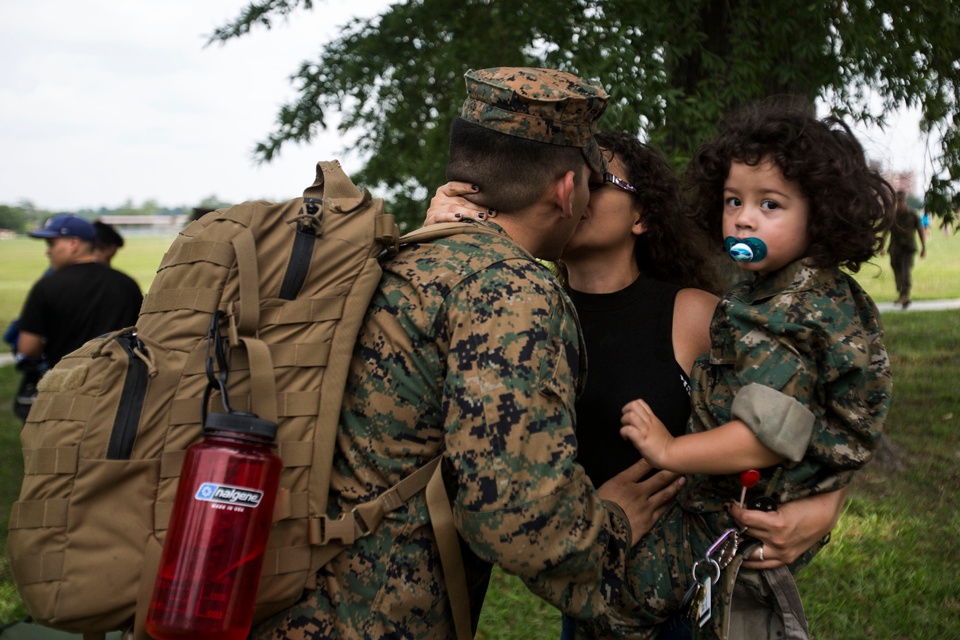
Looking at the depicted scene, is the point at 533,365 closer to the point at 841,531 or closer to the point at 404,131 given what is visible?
the point at 841,531

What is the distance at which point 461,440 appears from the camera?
69.2 inches

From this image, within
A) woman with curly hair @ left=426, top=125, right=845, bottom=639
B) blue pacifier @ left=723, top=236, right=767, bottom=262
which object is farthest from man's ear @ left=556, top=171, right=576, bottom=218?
blue pacifier @ left=723, top=236, right=767, bottom=262

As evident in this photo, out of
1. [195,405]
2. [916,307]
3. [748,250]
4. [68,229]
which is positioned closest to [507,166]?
[748,250]

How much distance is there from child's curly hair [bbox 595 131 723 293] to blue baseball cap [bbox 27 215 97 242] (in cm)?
506

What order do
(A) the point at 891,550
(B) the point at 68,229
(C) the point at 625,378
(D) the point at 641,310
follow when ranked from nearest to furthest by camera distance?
(C) the point at 625,378
(D) the point at 641,310
(A) the point at 891,550
(B) the point at 68,229

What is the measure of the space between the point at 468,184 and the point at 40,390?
99 centimetres

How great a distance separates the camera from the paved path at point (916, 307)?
50.5 ft

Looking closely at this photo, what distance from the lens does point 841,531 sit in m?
5.51

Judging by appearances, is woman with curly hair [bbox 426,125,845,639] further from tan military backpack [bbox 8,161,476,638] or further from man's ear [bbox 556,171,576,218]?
tan military backpack [bbox 8,161,476,638]

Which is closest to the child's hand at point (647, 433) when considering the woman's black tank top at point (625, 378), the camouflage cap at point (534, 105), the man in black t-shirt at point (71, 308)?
the woman's black tank top at point (625, 378)

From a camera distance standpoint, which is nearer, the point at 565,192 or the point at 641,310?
the point at 565,192

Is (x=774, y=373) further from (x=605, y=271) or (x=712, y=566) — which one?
(x=605, y=271)

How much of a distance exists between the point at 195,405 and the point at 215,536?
262 millimetres

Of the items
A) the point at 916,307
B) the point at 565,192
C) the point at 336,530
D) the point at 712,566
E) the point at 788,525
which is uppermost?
the point at 565,192
